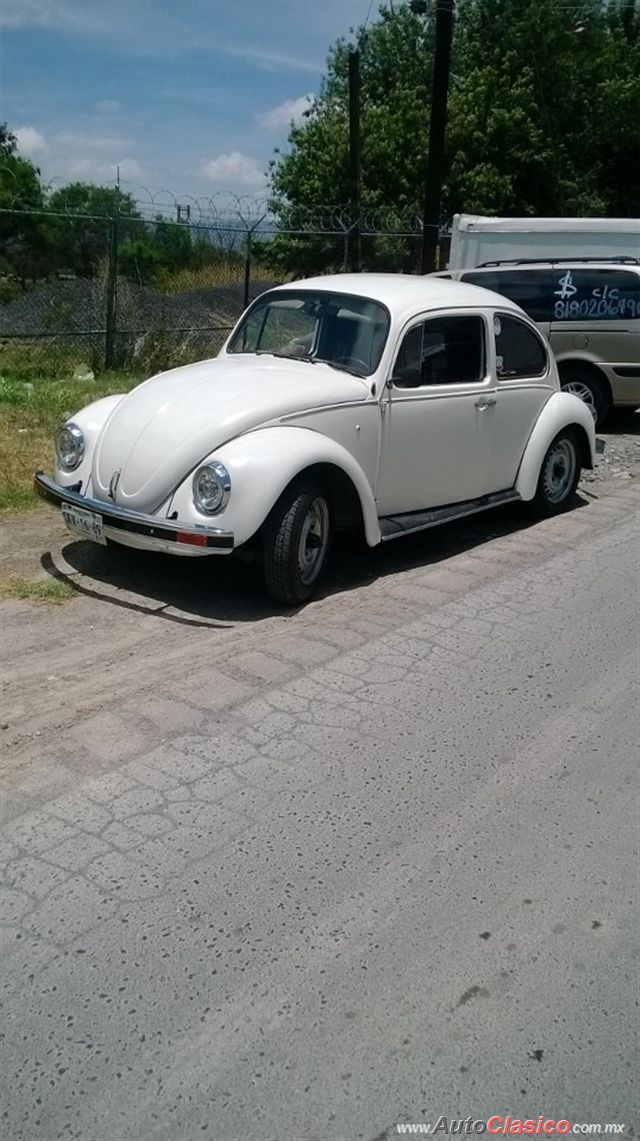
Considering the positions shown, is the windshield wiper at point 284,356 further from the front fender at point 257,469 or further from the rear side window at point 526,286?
the rear side window at point 526,286

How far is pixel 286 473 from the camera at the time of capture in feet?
18.4

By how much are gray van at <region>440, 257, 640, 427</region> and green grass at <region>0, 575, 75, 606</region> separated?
7765mm

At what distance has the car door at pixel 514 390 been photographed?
755 centimetres

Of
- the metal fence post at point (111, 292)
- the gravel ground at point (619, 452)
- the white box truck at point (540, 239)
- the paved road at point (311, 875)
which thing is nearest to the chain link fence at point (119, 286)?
the metal fence post at point (111, 292)

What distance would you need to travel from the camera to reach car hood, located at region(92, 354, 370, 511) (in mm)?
5707

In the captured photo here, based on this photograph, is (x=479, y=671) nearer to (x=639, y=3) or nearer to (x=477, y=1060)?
(x=477, y=1060)

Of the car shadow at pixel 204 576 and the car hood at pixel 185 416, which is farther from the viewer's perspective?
the car shadow at pixel 204 576

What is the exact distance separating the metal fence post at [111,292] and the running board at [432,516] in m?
7.32

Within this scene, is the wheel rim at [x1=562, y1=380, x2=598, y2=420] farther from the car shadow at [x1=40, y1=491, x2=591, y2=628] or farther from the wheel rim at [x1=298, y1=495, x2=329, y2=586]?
the wheel rim at [x1=298, y1=495, x2=329, y2=586]

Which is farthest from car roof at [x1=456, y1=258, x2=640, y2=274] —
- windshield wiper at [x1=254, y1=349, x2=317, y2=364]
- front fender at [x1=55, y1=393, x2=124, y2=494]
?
front fender at [x1=55, y1=393, x2=124, y2=494]

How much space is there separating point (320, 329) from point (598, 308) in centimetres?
634

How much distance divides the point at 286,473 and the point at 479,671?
141cm

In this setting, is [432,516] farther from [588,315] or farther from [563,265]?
[563,265]

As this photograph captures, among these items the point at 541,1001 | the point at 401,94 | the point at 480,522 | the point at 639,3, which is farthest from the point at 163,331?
the point at 639,3
